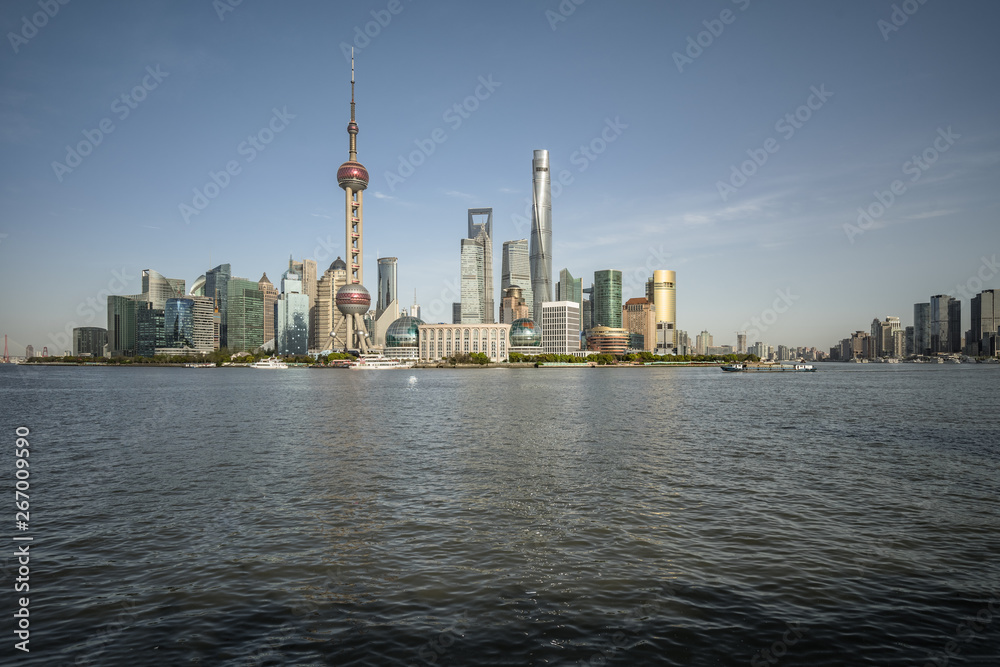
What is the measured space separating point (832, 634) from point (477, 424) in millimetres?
46935

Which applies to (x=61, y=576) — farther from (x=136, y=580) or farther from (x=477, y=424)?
(x=477, y=424)

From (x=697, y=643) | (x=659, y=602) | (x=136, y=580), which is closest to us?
(x=697, y=643)

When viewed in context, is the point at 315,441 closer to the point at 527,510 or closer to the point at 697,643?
the point at 527,510

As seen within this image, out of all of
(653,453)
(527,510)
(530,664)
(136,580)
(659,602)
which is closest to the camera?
(530,664)

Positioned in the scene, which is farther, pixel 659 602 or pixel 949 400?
pixel 949 400

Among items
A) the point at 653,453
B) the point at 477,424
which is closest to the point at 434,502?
the point at 653,453

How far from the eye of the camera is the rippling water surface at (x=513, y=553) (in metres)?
14.4

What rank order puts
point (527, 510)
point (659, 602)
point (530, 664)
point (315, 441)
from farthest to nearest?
1. point (315, 441)
2. point (527, 510)
3. point (659, 602)
4. point (530, 664)

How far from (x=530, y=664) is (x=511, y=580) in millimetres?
5025

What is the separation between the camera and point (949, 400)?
94.8 meters

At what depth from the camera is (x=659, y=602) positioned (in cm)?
1669

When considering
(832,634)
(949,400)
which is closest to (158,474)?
(832,634)

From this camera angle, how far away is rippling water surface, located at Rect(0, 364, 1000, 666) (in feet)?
47.4

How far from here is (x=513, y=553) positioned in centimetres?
2089
